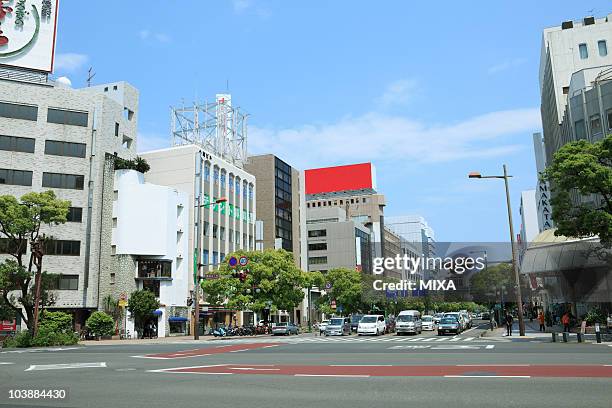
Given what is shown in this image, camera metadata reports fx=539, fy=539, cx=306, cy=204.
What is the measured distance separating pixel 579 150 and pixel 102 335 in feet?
136

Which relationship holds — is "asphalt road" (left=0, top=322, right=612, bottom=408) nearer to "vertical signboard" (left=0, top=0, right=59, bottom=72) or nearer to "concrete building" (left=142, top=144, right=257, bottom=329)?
"vertical signboard" (left=0, top=0, right=59, bottom=72)

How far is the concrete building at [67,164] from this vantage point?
168 feet

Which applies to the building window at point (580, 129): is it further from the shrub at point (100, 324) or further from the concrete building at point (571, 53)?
the shrub at point (100, 324)

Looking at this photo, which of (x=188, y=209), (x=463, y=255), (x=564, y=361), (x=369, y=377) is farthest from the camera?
(x=463, y=255)

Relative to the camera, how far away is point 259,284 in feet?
186

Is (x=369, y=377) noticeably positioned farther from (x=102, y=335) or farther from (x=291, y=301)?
(x=291, y=301)

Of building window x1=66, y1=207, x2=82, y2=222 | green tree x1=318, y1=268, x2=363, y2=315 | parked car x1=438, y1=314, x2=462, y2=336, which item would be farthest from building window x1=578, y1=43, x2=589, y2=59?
building window x1=66, y1=207, x2=82, y2=222

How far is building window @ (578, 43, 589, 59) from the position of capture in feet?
230

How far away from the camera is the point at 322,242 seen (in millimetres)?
124938

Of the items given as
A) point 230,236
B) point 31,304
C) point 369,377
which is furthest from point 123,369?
point 230,236

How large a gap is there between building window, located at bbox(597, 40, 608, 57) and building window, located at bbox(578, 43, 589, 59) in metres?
1.48

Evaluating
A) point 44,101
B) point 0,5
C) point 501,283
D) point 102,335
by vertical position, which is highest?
point 0,5

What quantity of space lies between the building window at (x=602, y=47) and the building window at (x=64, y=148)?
63760mm

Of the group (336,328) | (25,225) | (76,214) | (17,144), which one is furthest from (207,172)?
(25,225)
